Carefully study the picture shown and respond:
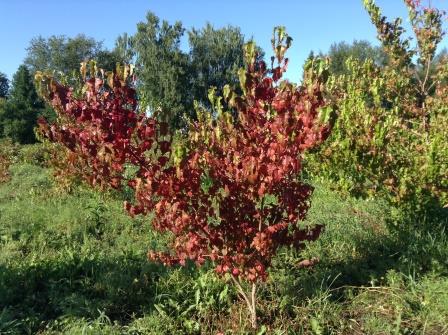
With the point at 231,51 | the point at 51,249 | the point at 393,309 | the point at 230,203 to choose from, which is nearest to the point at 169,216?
the point at 230,203

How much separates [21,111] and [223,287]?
78.3ft

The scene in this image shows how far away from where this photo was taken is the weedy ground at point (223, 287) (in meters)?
3.31

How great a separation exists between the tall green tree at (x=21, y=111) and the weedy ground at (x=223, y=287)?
19645 millimetres

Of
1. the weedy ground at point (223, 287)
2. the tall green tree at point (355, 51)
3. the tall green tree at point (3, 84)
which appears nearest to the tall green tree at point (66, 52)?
the tall green tree at point (3, 84)

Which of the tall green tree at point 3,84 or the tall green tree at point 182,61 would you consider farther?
the tall green tree at point 3,84

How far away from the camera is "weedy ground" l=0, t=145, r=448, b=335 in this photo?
331 cm

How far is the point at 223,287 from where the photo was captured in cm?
369

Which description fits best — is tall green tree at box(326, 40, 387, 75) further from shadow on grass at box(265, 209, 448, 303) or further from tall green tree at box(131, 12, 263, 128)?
shadow on grass at box(265, 209, 448, 303)

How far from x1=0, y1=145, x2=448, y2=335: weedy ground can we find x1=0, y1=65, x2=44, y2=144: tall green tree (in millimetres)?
19645

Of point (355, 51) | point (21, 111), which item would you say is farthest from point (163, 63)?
point (355, 51)

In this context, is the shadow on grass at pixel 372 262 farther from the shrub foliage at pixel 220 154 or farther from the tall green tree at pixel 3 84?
the tall green tree at pixel 3 84

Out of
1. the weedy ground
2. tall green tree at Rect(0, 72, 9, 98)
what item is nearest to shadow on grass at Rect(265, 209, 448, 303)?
the weedy ground

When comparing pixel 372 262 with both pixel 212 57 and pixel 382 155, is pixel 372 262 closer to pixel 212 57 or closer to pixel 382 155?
pixel 382 155

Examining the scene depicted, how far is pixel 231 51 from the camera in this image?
104ft
